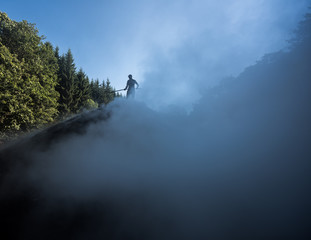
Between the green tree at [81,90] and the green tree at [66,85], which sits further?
the green tree at [81,90]

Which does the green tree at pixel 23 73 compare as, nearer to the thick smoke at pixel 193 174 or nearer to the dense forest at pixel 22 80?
the dense forest at pixel 22 80

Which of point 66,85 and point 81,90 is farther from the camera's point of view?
point 81,90

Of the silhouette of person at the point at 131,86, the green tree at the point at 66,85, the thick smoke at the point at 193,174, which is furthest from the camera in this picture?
the green tree at the point at 66,85

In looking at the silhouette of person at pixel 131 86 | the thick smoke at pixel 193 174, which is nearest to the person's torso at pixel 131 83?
the silhouette of person at pixel 131 86

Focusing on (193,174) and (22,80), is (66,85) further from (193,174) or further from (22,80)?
(193,174)

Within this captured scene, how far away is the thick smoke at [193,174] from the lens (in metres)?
2.39

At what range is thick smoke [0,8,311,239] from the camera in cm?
239

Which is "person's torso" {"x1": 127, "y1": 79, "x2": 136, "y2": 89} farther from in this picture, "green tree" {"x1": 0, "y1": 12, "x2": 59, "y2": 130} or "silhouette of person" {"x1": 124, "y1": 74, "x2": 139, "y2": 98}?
"green tree" {"x1": 0, "y1": 12, "x2": 59, "y2": 130}

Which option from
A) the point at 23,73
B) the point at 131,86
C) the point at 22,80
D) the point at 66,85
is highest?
the point at 66,85

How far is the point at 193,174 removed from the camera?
337 centimetres

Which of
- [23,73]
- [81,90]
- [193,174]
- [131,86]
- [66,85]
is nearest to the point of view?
[193,174]

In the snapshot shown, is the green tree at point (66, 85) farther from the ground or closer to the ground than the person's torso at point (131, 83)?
Result: farther from the ground

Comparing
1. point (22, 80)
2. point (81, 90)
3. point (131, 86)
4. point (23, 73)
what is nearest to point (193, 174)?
point (131, 86)

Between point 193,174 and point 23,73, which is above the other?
point 23,73
